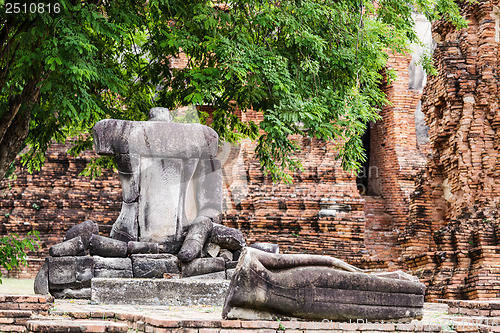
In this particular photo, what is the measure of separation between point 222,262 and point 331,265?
2183 mm

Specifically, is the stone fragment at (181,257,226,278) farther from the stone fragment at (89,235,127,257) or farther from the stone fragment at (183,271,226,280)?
the stone fragment at (89,235,127,257)

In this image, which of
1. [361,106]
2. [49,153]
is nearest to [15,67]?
[361,106]

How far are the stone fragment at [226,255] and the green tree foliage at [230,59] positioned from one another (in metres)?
2.09

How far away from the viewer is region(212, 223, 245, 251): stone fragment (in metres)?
7.57

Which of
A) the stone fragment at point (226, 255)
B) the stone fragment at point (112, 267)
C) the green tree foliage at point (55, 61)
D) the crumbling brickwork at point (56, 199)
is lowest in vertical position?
the stone fragment at point (112, 267)

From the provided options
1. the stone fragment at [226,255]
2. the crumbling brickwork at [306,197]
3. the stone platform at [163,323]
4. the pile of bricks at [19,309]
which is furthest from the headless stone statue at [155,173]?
the crumbling brickwork at [306,197]

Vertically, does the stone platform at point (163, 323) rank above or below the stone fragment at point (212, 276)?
below

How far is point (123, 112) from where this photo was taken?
11.2m

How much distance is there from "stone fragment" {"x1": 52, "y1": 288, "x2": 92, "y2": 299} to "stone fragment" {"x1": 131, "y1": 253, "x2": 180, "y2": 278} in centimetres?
49

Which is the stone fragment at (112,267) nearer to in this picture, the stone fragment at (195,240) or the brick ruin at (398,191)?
the stone fragment at (195,240)

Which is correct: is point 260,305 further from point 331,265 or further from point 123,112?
point 123,112

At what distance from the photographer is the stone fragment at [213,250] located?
296 inches

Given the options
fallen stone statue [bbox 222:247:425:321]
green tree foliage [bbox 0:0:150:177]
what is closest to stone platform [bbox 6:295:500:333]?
fallen stone statue [bbox 222:247:425:321]

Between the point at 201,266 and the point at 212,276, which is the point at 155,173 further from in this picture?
the point at 212,276
